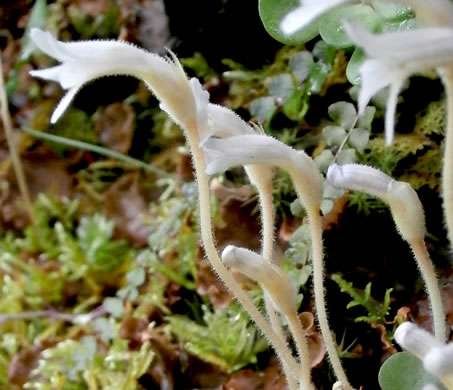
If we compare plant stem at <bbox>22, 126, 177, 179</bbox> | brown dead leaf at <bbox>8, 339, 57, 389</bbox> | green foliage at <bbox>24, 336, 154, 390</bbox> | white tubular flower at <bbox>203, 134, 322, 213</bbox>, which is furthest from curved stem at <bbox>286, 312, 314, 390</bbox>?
plant stem at <bbox>22, 126, 177, 179</bbox>

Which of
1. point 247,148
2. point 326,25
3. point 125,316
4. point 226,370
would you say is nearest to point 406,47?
point 247,148

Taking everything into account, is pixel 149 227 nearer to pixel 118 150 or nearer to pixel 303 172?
pixel 118 150

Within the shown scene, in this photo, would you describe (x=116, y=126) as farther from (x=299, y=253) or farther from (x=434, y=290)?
(x=434, y=290)

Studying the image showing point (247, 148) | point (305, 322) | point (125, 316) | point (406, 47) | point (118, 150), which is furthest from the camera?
point (118, 150)

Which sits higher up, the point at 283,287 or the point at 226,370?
the point at 283,287

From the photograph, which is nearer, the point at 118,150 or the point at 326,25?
the point at 326,25

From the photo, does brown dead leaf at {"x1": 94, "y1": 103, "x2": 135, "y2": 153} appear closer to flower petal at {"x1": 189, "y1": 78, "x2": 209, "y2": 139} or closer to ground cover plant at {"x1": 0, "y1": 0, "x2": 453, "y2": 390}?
ground cover plant at {"x1": 0, "y1": 0, "x2": 453, "y2": 390}
